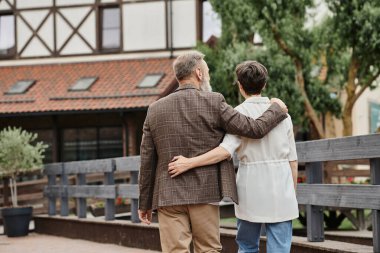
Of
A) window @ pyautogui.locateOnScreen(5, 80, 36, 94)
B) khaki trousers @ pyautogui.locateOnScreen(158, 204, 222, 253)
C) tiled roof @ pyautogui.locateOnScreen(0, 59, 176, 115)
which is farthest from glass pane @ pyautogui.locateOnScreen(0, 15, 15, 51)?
khaki trousers @ pyautogui.locateOnScreen(158, 204, 222, 253)

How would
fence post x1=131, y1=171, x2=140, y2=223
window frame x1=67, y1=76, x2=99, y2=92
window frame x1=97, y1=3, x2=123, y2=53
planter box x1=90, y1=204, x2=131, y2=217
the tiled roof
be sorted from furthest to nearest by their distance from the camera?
1. window frame x1=97, y1=3, x2=123, y2=53
2. window frame x1=67, y1=76, x2=99, y2=92
3. the tiled roof
4. planter box x1=90, y1=204, x2=131, y2=217
5. fence post x1=131, y1=171, x2=140, y2=223

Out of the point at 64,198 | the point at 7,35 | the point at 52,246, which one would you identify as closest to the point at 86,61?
the point at 7,35

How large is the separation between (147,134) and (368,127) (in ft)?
68.4

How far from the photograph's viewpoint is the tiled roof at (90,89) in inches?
854

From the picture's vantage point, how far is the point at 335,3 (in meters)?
15.8

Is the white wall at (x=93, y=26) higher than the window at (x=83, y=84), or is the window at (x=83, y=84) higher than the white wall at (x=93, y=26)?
the white wall at (x=93, y=26)

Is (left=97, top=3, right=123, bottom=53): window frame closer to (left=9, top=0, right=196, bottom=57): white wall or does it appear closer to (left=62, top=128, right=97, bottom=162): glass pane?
(left=9, top=0, right=196, bottom=57): white wall

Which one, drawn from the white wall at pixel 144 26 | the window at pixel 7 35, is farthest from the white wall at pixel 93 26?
the window at pixel 7 35

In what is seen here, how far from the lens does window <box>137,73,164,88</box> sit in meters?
21.9

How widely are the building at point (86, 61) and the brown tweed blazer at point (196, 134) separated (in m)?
17.1

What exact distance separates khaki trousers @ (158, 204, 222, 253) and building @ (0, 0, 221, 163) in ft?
56.4

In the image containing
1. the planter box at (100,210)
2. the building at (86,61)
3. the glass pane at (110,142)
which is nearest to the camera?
the planter box at (100,210)

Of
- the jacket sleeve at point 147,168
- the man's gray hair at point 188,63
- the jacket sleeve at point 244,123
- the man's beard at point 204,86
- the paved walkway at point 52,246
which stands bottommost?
the paved walkway at point 52,246

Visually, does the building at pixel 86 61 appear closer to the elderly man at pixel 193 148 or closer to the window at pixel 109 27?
the window at pixel 109 27
